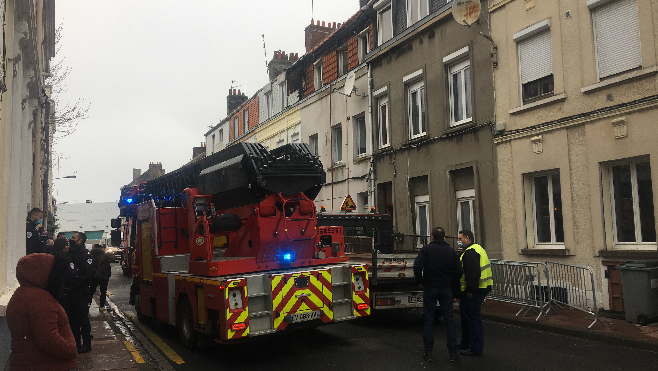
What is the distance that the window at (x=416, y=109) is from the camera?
17031 mm

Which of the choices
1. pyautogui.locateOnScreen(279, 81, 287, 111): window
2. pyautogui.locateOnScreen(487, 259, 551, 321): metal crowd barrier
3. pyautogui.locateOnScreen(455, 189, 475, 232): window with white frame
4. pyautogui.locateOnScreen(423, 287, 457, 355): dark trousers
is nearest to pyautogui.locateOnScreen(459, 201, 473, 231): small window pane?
pyautogui.locateOnScreen(455, 189, 475, 232): window with white frame

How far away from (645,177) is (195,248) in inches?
340

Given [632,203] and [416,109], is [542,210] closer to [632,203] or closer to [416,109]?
[632,203]

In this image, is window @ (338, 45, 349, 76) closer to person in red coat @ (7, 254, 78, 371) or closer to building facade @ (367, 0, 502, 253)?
building facade @ (367, 0, 502, 253)

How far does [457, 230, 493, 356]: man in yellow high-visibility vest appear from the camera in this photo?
24.5ft

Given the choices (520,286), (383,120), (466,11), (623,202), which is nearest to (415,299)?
(520,286)

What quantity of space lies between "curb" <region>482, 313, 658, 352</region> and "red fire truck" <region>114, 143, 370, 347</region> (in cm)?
346

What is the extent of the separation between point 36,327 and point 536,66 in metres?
12.0

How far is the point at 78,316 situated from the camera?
8.23 meters

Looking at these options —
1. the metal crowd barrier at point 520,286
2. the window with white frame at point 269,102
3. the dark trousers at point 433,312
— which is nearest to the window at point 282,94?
the window with white frame at point 269,102

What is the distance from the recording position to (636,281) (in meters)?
9.28

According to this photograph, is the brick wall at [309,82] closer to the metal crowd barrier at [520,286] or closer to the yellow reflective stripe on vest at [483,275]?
the metal crowd barrier at [520,286]

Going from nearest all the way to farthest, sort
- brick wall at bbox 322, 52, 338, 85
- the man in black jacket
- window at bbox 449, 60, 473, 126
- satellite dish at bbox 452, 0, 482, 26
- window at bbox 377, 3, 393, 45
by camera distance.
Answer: the man in black jacket → satellite dish at bbox 452, 0, 482, 26 → window at bbox 449, 60, 473, 126 → window at bbox 377, 3, 393, 45 → brick wall at bbox 322, 52, 338, 85

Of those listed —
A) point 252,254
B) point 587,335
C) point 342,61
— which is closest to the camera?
point 252,254
